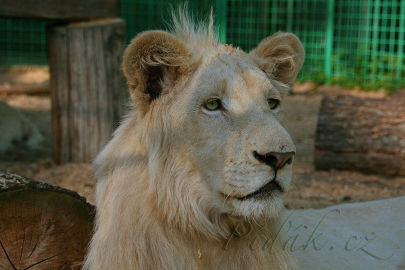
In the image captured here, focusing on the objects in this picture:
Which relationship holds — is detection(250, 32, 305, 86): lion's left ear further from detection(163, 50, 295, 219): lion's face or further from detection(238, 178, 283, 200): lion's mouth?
detection(238, 178, 283, 200): lion's mouth

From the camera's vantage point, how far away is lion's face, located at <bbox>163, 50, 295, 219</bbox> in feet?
9.28

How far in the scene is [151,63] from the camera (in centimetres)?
312

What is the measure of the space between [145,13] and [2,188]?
36.0 ft

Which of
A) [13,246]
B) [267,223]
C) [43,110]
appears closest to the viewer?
[267,223]

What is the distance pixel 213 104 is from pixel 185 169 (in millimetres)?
318

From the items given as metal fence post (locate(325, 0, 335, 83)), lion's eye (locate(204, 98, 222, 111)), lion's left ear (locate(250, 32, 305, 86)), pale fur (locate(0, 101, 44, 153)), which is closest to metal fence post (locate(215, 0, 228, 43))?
metal fence post (locate(325, 0, 335, 83))

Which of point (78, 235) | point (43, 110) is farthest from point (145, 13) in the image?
point (78, 235)

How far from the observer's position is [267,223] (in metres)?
3.20

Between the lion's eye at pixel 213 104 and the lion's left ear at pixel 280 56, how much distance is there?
1.39ft

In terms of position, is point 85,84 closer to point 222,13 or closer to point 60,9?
point 60,9

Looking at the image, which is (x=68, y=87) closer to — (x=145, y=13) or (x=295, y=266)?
(x=295, y=266)

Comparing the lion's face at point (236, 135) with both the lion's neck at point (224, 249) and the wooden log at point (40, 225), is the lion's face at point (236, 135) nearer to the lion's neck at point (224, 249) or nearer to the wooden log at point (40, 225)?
the lion's neck at point (224, 249)

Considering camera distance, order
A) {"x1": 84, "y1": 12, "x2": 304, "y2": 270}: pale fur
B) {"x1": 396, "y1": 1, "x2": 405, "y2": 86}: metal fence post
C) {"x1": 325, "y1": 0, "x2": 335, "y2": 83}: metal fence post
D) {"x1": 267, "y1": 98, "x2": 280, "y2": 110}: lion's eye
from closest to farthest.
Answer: {"x1": 84, "y1": 12, "x2": 304, "y2": 270}: pale fur
{"x1": 267, "y1": 98, "x2": 280, "y2": 110}: lion's eye
{"x1": 396, "y1": 1, "x2": 405, "y2": 86}: metal fence post
{"x1": 325, "y1": 0, "x2": 335, "y2": 83}: metal fence post

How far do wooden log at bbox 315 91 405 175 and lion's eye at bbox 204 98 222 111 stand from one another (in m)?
4.50
